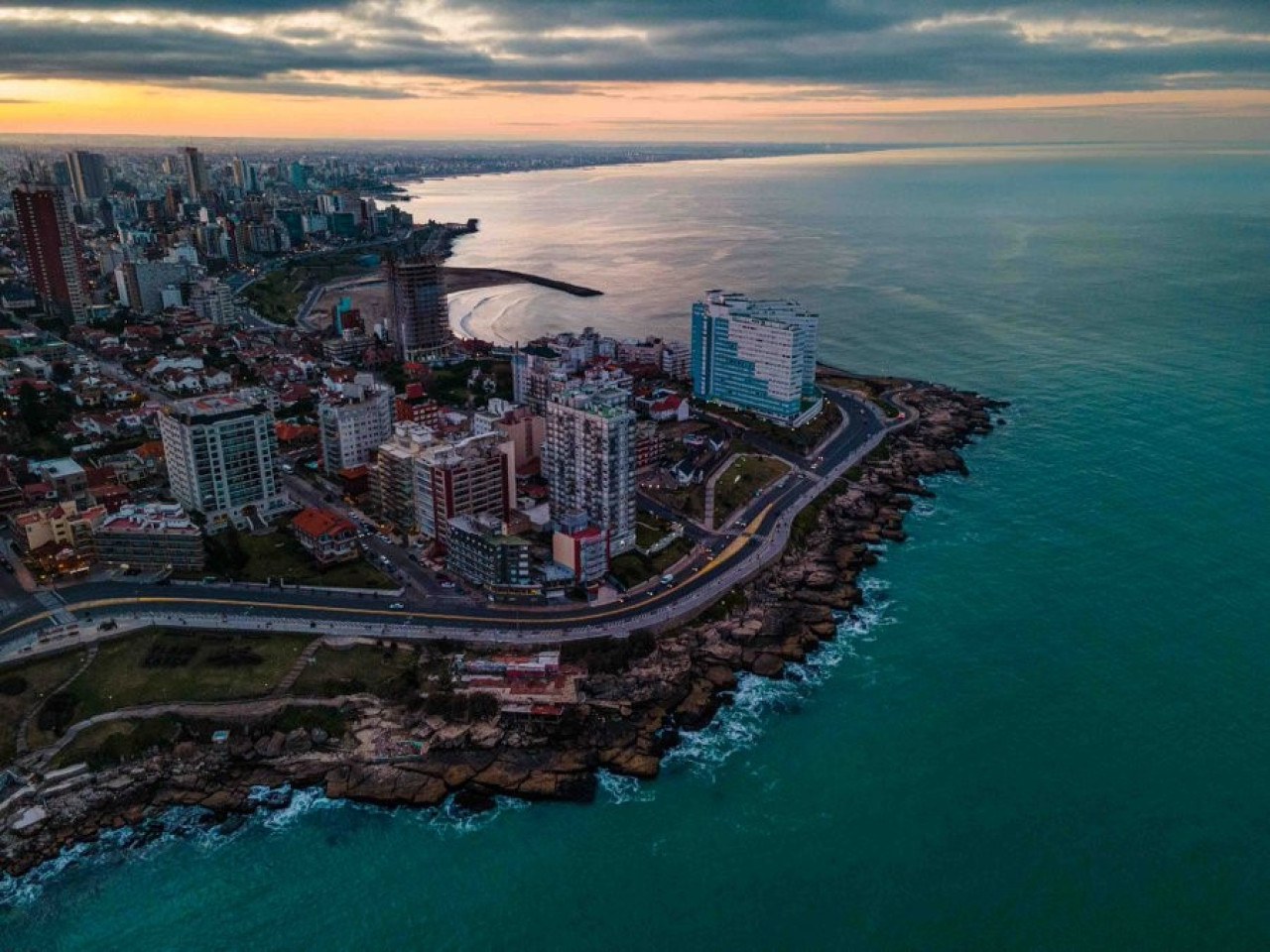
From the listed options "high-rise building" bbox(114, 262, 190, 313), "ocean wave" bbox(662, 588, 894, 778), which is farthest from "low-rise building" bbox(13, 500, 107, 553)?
"high-rise building" bbox(114, 262, 190, 313)

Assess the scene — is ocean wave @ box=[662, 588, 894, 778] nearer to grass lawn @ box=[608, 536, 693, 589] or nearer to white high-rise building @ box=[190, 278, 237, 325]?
grass lawn @ box=[608, 536, 693, 589]

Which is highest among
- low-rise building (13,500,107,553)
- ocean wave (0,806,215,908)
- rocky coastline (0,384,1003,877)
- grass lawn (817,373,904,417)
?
low-rise building (13,500,107,553)

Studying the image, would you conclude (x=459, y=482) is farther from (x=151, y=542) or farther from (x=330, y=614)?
(x=151, y=542)

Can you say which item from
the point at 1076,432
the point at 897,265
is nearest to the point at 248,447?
the point at 1076,432

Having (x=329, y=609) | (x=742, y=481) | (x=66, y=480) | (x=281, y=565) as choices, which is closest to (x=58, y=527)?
(x=66, y=480)

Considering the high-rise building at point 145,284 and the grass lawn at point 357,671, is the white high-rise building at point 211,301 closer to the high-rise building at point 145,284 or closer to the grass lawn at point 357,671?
the high-rise building at point 145,284

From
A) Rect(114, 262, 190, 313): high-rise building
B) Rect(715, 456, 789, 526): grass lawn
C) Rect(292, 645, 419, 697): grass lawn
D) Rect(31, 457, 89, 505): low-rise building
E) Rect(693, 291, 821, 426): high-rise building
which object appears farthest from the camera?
Rect(114, 262, 190, 313): high-rise building

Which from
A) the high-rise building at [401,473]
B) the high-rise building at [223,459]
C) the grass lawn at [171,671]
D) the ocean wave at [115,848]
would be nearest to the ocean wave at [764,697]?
the ocean wave at [115,848]
